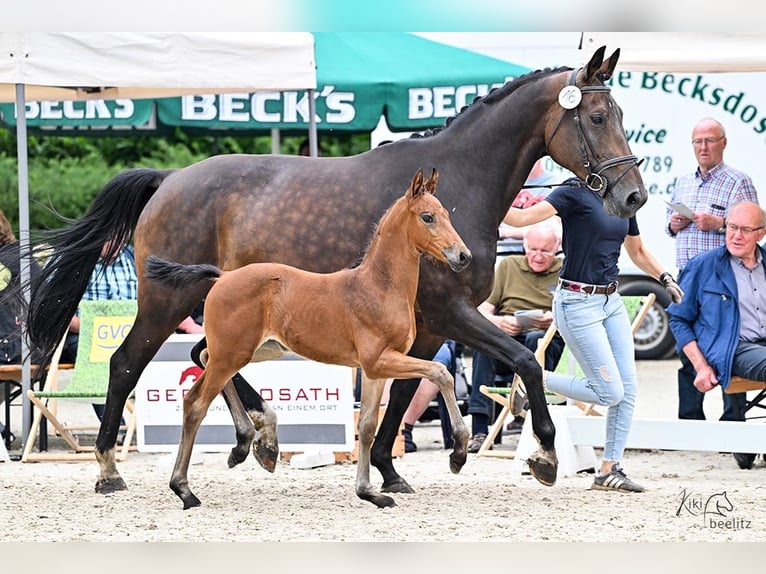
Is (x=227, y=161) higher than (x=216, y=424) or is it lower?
higher

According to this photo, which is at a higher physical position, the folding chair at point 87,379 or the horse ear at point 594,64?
the horse ear at point 594,64

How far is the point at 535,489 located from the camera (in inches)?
271

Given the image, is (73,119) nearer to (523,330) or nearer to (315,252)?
(523,330)

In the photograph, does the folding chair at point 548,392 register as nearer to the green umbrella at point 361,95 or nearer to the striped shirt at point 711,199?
the striped shirt at point 711,199

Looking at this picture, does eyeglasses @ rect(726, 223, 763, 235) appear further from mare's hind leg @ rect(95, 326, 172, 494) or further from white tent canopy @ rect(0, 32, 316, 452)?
mare's hind leg @ rect(95, 326, 172, 494)

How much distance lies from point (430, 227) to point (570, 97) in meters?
1.14

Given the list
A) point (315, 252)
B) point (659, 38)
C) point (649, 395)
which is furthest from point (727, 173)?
point (315, 252)

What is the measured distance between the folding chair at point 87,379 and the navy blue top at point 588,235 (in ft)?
11.2

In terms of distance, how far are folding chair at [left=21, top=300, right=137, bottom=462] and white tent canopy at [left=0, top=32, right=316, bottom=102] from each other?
177 cm

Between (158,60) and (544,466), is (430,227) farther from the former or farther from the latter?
(158,60)

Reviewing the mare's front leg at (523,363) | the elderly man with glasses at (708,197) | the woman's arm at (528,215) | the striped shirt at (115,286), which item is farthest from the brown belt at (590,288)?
the striped shirt at (115,286)

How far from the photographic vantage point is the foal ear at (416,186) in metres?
5.59

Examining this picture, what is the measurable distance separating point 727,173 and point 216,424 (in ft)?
13.4

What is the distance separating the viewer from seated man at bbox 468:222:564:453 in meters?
8.93
